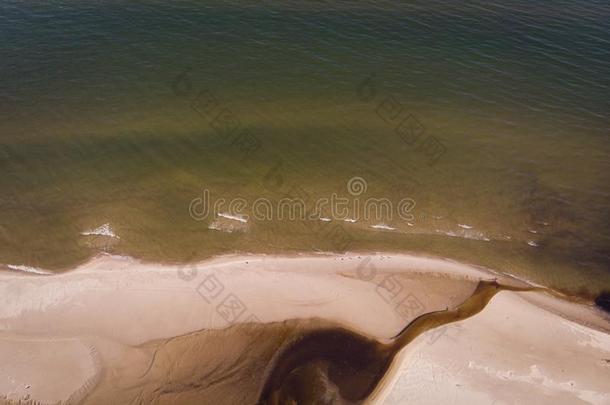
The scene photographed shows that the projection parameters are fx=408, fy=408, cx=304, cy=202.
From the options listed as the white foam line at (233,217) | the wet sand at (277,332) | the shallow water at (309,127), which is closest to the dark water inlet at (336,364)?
the wet sand at (277,332)

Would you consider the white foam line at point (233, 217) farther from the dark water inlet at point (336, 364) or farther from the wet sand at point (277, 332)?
the dark water inlet at point (336, 364)

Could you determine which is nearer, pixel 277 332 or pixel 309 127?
pixel 277 332

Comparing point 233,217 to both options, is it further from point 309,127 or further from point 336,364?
point 336,364

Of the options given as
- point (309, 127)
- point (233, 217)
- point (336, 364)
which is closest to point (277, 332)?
point (336, 364)

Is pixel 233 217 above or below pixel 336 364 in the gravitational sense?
above

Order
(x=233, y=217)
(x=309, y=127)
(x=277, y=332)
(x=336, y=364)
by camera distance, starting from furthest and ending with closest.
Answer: (x=309, y=127) → (x=233, y=217) → (x=277, y=332) → (x=336, y=364)

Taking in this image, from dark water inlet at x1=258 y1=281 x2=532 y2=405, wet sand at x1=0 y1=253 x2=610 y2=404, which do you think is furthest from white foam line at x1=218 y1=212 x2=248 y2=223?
dark water inlet at x1=258 y1=281 x2=532 y2=405
